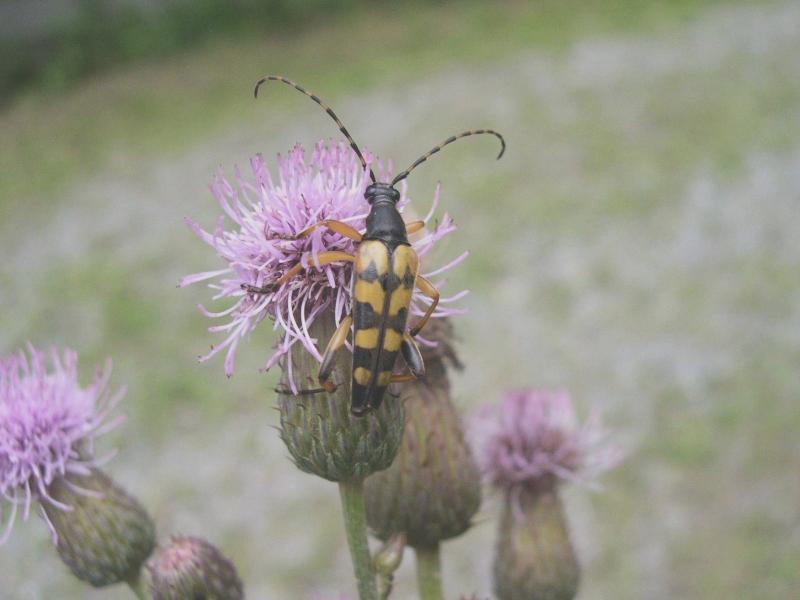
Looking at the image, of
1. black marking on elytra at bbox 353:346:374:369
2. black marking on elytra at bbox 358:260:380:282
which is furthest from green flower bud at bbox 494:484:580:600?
black marking on elytra at bbox 358:260:380:282

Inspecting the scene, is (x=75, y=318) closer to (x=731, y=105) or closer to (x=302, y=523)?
(x=302, y=523)

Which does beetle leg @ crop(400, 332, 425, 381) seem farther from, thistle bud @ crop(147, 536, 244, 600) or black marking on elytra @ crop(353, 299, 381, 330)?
thistle bud @ crop(147, 536, 244, 600)

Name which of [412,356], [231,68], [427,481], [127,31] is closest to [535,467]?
[427,481]

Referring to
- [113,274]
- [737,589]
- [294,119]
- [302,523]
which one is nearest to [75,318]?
[113,274]

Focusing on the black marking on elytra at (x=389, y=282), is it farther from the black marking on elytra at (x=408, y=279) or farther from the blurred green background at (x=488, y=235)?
the blurred green background at (x=488, y=235)

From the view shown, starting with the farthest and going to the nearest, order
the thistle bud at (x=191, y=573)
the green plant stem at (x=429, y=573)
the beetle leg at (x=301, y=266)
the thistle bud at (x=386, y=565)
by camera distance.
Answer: the green plant stem at (x=429, y=573)
the thistle bud at (x=191, y=573)
the thistle bud at (x=386, y=565)
the beetle leg at (x=301, y=266)

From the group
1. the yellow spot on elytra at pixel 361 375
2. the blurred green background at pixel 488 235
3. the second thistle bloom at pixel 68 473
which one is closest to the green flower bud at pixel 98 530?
the second thistle bloom at pixel 68 473
